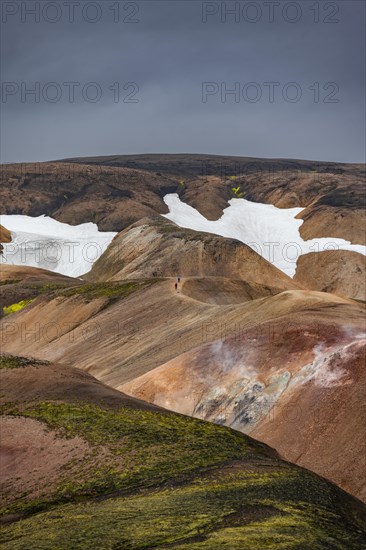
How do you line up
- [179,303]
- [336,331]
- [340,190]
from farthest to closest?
[340,190]
[179,303]
[336,331]

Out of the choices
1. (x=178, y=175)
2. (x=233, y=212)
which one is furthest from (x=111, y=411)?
(x=178, y=175)

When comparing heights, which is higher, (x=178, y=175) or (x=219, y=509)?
(x=178, y=175)

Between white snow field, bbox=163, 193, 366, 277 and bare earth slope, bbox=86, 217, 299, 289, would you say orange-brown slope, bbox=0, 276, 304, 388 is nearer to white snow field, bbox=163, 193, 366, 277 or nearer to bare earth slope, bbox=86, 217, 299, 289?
bare earth slope, bbox=86, 217, 299, 289

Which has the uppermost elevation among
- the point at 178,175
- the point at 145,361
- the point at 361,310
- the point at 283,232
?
the point at 178,175

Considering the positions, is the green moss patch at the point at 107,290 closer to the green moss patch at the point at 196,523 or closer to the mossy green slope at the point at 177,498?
the mossy green slope at the point at 177,498

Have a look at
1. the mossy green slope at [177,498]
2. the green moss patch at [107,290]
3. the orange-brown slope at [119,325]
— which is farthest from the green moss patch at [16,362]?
the green moss patch at [107,290]

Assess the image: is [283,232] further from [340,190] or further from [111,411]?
[111,411]
